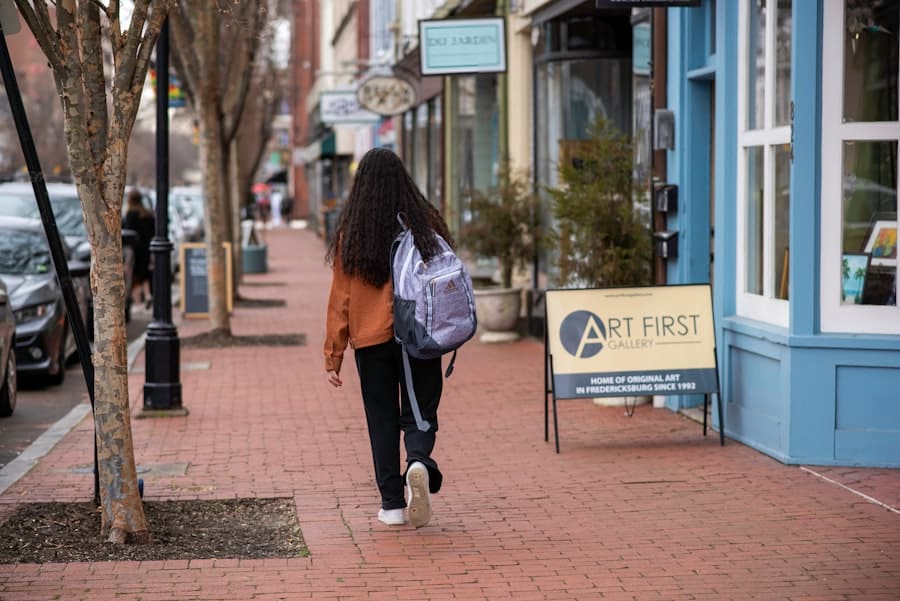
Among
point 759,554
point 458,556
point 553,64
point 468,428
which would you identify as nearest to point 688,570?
point 759,554

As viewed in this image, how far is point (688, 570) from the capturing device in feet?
20.8

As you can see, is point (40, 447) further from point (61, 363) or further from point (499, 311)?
point (499, 311)

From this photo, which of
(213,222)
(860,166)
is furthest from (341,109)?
(860,166)

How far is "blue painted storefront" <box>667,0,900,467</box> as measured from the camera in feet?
27.7

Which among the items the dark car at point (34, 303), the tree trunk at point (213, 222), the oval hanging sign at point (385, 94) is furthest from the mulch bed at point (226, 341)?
the oval hanging sign at point (385, 94)

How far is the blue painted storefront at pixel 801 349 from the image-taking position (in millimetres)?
8430

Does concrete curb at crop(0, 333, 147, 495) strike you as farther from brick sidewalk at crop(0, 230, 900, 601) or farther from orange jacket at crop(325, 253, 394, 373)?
orange jacket at crop(325, 253, 394, 373)

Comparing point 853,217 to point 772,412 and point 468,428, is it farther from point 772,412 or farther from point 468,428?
point 468,428

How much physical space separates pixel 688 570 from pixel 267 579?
5.92 ft

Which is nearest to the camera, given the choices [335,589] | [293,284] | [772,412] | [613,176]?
[335,589]

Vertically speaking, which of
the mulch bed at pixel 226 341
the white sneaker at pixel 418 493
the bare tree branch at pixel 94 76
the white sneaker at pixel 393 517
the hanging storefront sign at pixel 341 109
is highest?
the hanging storefront sign at pixel 341 109

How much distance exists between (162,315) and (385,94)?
39.5ft

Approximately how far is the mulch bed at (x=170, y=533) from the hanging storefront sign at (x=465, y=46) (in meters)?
9.25

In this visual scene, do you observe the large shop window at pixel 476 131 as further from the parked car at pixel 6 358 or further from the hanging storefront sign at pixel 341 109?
the parked car at pixel 6 358
